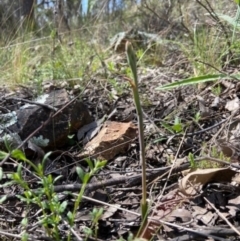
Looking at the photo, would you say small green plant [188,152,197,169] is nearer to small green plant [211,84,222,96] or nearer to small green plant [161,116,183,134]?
small green plant [161,116,183,134]

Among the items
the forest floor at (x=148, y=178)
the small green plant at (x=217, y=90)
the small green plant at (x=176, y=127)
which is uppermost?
the small green plant at (x=217, y=90)

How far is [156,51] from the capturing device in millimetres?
2787

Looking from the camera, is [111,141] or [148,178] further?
[111,141]

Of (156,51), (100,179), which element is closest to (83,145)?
(100,179)

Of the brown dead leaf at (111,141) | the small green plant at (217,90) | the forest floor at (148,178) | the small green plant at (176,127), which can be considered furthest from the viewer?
the small green plant at (217,90)

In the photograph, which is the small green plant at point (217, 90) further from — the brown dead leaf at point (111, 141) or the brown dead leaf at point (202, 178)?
the brown dead leaf at point (202, 178)

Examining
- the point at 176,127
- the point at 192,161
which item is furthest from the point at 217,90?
the point at 192,161

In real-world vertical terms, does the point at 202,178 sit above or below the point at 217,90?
below

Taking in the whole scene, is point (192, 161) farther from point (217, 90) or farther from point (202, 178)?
point (217, 90)

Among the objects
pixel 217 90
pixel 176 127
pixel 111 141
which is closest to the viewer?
pixel 176 127

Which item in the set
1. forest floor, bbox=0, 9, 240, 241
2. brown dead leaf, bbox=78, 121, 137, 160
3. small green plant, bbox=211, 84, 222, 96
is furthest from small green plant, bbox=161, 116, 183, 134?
small green plant, bbox=211, 84, 222, 96

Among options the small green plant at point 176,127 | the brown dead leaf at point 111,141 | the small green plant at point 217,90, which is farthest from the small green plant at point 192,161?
the small green plant at point 217,90

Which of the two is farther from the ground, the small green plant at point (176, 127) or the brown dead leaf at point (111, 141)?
the small green plant at point (176, 127)

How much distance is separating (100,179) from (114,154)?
0.21 meters
